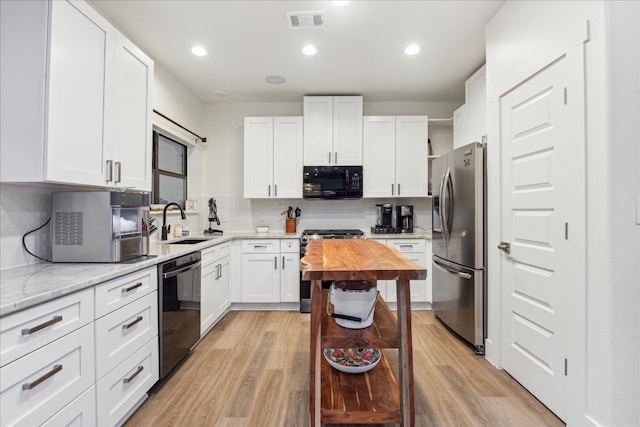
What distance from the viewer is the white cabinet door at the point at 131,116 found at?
189 cm

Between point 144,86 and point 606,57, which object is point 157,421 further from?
point 606,57

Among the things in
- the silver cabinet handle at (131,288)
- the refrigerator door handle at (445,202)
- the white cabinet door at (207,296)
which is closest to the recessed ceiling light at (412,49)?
the refrigerator door handle at (445,202)

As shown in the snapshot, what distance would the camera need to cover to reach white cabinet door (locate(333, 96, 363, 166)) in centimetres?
379

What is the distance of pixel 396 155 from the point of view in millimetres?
3840

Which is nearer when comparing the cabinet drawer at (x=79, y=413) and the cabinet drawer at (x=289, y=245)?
the cabinet drawer at (x=79, y=413)

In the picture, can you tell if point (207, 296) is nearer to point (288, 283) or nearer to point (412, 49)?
point (288, 283)

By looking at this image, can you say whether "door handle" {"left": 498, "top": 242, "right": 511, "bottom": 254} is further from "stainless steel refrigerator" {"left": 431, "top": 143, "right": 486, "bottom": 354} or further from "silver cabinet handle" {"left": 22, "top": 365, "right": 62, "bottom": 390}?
"silver cabinet handle" {"left": 22, "top": 365, "right": 62, "bottom": 390}

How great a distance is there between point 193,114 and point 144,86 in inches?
68.8

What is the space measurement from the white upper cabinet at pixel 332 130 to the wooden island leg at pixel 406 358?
267 cm

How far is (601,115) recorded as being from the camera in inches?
56.2

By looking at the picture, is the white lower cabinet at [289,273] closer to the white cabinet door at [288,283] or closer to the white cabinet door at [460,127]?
the white cabinet door at [288,283]

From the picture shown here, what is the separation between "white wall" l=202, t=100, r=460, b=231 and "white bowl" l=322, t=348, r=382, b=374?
2331 millimetres

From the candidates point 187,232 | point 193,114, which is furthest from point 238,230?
point 193,114

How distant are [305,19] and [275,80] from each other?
3.88 feet
